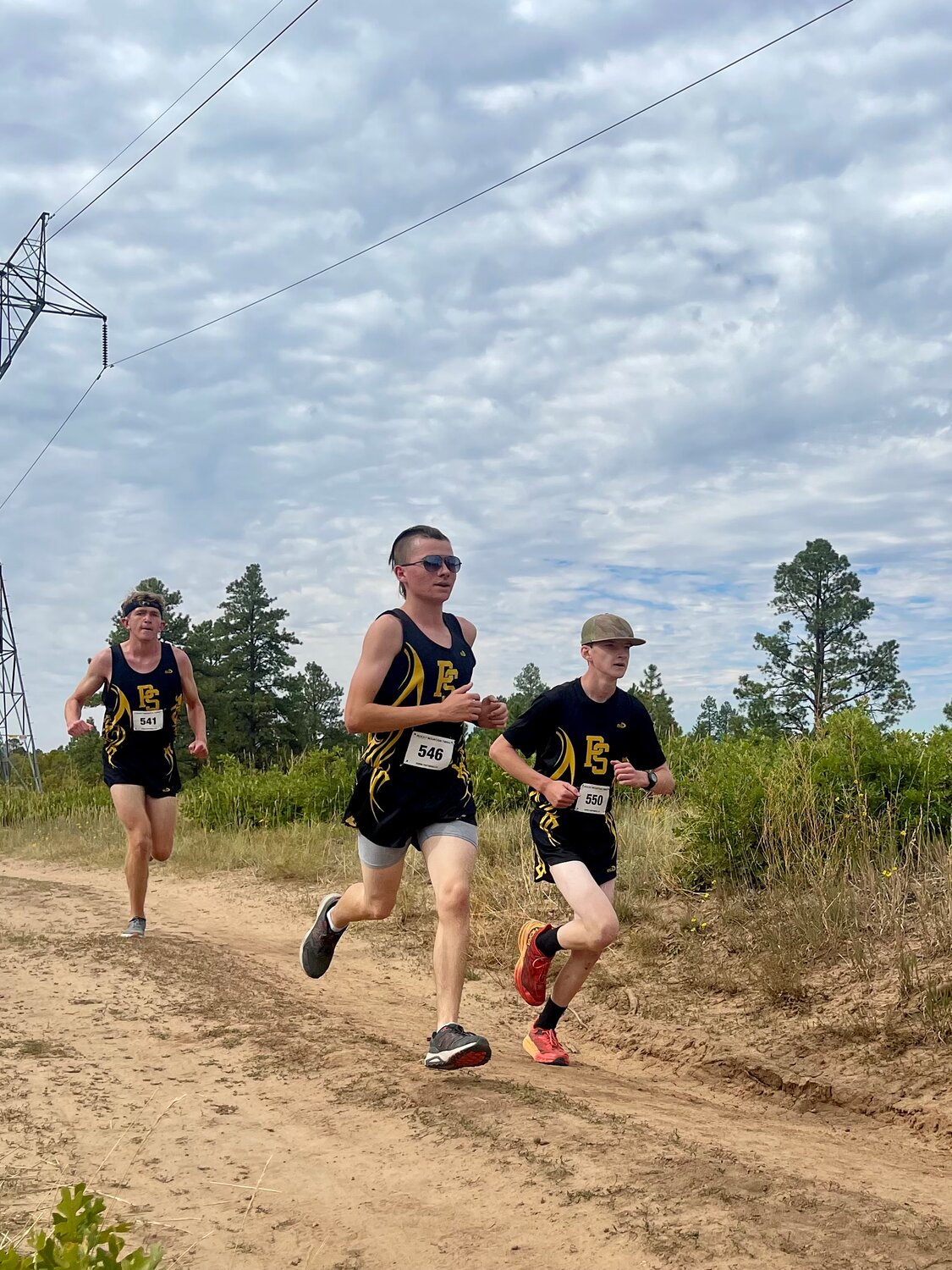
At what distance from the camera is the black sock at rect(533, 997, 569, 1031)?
5969 mm

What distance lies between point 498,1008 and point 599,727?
260cm

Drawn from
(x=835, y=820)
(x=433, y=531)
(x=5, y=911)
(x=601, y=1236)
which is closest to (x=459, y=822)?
(x=433, y=531)

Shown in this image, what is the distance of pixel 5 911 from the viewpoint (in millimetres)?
9398

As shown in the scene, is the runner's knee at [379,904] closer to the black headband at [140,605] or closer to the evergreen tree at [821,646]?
the black headband at [140,605]

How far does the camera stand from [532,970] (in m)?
6.09

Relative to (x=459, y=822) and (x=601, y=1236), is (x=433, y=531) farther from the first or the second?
(x=601, y=1236)

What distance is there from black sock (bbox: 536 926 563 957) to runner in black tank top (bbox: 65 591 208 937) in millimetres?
3191

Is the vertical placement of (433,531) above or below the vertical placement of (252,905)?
above

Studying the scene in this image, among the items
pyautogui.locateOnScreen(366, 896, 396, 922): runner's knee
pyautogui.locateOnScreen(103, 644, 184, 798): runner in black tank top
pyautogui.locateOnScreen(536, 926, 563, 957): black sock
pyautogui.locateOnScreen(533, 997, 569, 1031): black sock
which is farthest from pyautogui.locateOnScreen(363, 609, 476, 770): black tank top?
pyautogui.locateOnScreen(103, 644, 184, 798): runner in black tank top

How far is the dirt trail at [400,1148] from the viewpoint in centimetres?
334

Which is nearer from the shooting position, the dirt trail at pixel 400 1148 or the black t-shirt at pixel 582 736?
the dirt trail at pixel 400 1148

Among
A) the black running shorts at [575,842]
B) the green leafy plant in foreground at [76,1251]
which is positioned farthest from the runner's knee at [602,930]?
the green leafy plant in foreground at [76,1251]

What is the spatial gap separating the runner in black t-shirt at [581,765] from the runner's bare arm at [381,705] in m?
0.72

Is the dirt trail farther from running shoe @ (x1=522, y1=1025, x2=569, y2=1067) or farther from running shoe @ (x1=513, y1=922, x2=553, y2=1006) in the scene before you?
running shoe @ (x1=513, y1=922, x2=553, y2=1006)
